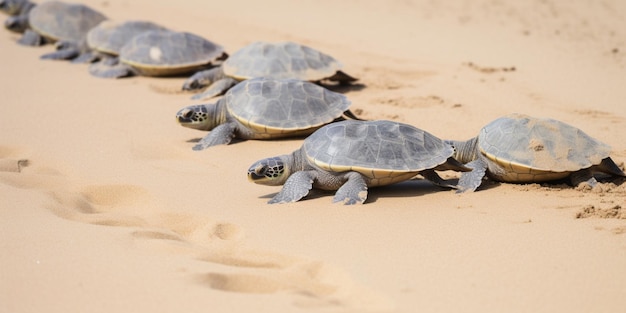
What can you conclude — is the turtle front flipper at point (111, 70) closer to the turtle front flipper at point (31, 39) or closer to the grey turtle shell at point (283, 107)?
→ the turtle front flipper at point (31, 39)

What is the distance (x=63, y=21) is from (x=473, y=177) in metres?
9.10

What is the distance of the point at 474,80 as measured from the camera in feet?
29.1

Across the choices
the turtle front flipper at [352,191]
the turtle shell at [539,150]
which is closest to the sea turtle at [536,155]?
the turtle shell at [539,150]

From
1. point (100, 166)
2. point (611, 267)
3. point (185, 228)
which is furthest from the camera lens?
point (100, 166)

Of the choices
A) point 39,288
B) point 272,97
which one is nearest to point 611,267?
point 39,288

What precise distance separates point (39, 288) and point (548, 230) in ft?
10.1

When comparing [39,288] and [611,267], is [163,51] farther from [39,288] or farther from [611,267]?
[611,267]

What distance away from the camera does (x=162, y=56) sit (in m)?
9.67

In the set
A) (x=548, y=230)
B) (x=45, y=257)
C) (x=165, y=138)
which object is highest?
(x=548, y=230)

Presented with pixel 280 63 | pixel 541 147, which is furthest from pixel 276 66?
pixel 541 147

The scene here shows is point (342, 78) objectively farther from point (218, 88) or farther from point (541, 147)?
point (541, 147)

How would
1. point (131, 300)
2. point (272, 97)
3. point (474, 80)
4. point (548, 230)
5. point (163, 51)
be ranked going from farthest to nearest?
1. point (163, 51)
2. point (474, 80)
3. point (272, 97)
4. point (548, 230)
5. point (131, 300)

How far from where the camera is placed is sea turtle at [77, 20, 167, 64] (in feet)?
35.3

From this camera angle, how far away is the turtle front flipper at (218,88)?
8.57m
